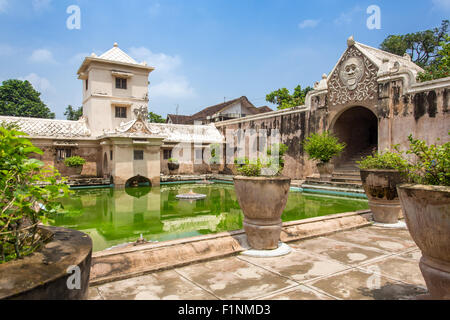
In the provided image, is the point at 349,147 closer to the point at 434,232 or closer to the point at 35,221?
the point at 434,232

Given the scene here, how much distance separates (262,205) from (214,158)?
1613cm

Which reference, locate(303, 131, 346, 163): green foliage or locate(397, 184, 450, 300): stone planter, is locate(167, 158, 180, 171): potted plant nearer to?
locate(303, 131, 346, 163): green foliage

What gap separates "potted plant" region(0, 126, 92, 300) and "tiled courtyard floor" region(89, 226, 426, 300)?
0.84 meters

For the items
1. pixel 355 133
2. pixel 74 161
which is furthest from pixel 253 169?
pixel 355 133

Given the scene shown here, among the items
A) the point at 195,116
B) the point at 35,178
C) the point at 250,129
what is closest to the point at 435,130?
the point at 250,129

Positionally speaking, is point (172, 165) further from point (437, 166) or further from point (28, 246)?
point (437, 166)

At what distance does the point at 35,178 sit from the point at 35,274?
23.7 inches

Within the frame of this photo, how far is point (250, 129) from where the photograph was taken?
1923 centimetres

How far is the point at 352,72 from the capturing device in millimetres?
13633

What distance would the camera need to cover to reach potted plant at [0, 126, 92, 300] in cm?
140

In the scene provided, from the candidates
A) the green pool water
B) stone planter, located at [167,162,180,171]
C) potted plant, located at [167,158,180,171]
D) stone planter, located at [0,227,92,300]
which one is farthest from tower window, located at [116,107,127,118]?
stone planter, located at [0,227,92,300]

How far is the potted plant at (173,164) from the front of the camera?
17.3 metres

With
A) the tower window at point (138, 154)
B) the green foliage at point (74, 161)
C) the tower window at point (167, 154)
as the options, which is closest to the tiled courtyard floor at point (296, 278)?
the tower window at point (138, 154)

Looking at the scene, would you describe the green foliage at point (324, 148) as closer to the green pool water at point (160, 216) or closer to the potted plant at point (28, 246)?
the green pool water at point (160, 216)
